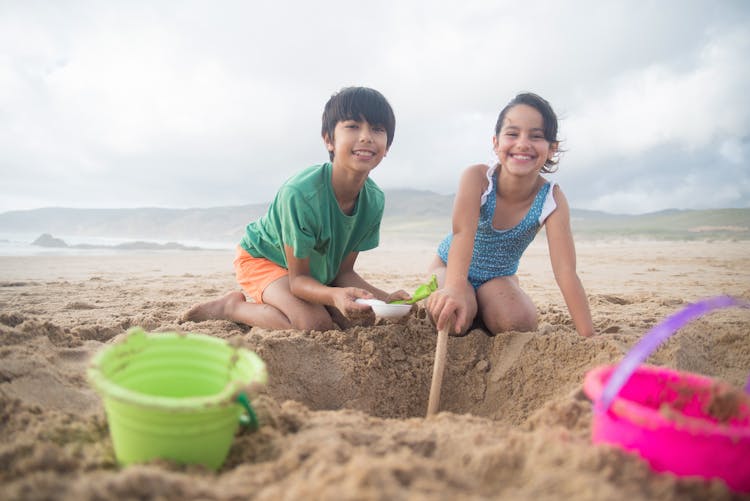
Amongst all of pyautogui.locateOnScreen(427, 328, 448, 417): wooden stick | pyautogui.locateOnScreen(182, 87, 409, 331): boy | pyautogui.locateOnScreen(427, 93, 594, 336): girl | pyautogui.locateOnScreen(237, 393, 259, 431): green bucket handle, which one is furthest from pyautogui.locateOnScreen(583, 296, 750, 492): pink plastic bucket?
pyautogui.locateOnScreen(182, 87, 409, 331): boy

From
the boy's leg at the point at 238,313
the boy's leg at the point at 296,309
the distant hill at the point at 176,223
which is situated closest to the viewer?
the boy's leg at the point at 296,309

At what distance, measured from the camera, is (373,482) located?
0.90 metres

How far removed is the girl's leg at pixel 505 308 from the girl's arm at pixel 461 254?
140 mm

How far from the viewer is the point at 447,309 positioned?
199 centimetres

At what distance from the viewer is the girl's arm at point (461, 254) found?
6.71 ft

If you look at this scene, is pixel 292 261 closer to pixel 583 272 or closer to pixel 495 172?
pixel 495 172

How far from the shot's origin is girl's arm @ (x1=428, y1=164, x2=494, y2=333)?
2.04 meters

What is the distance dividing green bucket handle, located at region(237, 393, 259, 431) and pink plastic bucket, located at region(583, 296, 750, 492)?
0.87 m

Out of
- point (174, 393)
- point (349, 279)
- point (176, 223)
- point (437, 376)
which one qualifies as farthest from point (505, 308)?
point (176, 223)

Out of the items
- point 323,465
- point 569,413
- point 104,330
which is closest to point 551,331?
point 569,413

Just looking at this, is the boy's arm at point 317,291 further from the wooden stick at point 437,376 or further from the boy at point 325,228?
the wooden stick at point 437,376

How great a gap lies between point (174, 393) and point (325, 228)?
1457 millimetres

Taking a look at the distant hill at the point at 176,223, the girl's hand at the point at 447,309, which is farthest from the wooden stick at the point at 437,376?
the distant hill at the point at 176,223

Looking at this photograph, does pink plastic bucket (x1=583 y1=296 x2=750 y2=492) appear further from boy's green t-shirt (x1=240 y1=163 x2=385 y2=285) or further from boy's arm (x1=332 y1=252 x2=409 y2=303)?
boy's arm (x1=332 y1=252 x2=409 y2=303)
